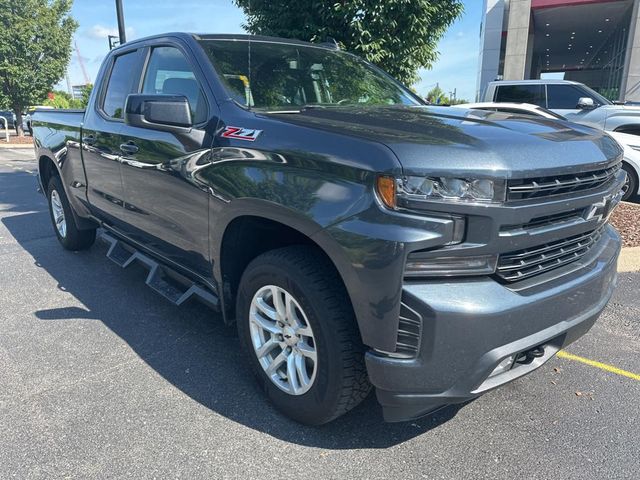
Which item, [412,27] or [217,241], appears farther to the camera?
[412,27]

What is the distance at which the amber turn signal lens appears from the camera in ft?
6.25

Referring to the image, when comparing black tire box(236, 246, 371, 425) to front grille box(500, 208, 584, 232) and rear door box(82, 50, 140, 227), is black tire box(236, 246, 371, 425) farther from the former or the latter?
rear door box(82, 50, 140, 227)

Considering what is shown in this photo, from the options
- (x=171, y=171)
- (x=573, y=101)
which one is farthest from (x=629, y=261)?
(x=573, y=101)

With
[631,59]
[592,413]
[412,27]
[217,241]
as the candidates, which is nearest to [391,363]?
[217,241]

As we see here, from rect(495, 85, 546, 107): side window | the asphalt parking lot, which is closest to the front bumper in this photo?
the asphalt parking lot

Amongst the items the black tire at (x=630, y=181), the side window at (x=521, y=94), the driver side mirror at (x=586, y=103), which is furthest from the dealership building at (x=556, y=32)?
the black tire at (x=630, y=181)

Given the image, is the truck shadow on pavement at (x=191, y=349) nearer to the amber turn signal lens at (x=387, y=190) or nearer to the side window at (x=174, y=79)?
the amber turn signal lens at (x=387, y=190)

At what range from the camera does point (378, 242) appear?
1.90 meters

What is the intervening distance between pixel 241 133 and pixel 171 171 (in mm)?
695

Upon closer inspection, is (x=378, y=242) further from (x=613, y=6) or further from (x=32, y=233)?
(x=613, y=6)

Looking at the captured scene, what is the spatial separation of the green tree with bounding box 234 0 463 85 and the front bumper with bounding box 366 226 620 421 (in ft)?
16.4

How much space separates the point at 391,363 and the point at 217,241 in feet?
4.05

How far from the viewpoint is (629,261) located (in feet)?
16.5

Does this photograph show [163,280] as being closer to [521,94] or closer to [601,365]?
[601,365]
